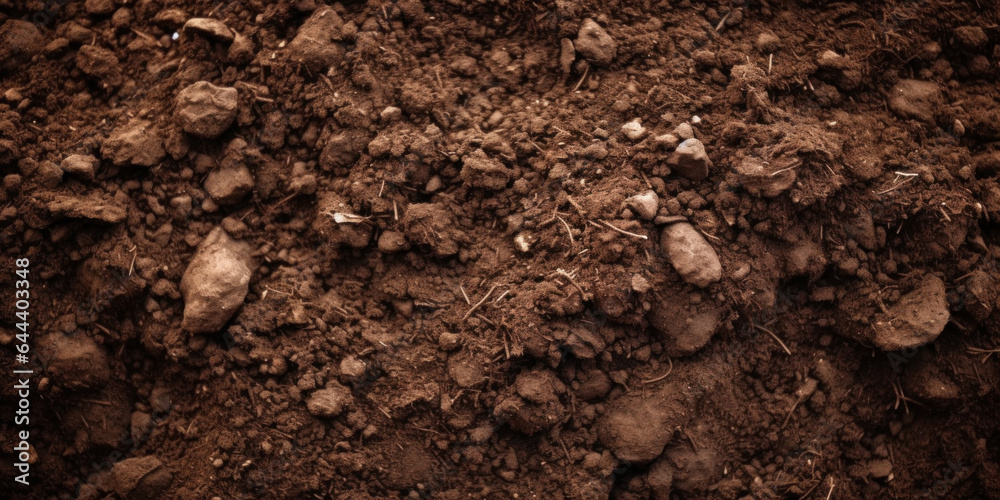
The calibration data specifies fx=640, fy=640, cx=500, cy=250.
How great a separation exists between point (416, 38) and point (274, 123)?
0.74 m

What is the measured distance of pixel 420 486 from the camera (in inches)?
103

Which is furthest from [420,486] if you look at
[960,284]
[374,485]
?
[960,284]

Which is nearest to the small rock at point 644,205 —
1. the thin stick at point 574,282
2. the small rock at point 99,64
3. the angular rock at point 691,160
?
the angular rock at point 691,160

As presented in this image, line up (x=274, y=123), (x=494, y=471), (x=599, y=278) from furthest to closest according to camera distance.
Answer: (x=274, y=123), (x=494, y=471), (x=599, y=278)

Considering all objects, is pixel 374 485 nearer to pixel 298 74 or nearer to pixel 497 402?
pixel 497 402

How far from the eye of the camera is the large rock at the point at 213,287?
2.57 m

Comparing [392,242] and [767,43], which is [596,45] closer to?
[767,43]

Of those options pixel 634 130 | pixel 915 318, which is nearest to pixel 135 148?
pixel 634 130

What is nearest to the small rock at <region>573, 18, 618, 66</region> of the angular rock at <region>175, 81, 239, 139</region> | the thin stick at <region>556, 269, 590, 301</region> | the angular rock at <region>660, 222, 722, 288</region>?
the angular rock at <region>660, 222, 722, 288</region>

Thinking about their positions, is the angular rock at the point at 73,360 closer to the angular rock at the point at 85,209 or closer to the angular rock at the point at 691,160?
the angular rock at the point at 85,209

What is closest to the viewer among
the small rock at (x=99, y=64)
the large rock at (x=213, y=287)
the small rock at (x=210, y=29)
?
the large rock at (x=213, y=287)

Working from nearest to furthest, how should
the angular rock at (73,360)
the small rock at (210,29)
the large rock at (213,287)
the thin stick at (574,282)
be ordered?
the thin stick at (574,282)
the large rock at (213,287)
the angular rock at (73,360)
the small rock at (210,29)

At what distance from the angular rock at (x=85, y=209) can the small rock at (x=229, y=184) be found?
377 millimetres

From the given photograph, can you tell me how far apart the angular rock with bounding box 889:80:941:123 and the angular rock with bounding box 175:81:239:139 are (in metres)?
2.92
